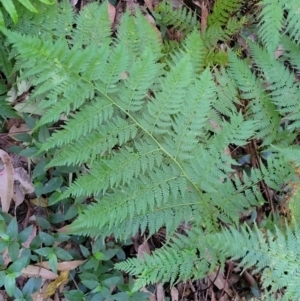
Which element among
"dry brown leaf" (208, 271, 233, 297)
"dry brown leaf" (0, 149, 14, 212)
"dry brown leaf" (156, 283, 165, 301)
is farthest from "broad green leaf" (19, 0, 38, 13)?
"dry brown leaf" (208, 271, 233, 297)

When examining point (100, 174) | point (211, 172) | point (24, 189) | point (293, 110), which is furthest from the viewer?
point (293, 110)

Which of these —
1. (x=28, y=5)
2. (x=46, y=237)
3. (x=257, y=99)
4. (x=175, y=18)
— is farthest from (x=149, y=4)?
(x=46, y=237)

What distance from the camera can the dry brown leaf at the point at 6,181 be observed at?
109 inches

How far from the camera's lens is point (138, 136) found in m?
2.65

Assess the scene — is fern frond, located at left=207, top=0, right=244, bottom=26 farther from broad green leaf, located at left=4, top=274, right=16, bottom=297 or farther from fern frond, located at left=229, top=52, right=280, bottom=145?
broad green leaf, located at left=4, top=274, right=16, bottom=297

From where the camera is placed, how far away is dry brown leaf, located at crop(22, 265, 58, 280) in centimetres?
276

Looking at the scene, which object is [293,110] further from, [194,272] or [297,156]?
[194,272]

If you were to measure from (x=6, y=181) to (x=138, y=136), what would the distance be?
894 mm

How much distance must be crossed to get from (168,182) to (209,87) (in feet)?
1.99

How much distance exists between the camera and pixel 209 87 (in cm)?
255

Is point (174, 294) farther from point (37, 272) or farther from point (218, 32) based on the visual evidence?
point (218, 32)

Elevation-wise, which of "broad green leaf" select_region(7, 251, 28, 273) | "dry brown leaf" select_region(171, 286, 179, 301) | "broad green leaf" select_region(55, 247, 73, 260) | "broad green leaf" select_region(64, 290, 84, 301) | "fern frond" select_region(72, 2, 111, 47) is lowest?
"dry brown leaf" select_region(171, 286, 179, 301)

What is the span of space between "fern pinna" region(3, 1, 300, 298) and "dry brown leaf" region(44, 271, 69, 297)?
0.32m

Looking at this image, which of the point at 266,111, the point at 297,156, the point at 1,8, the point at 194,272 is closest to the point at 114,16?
the point at 1,8
